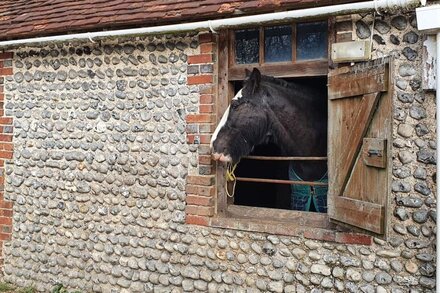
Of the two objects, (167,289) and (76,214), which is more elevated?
(76,214)

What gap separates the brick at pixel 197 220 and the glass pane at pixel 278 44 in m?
1.89

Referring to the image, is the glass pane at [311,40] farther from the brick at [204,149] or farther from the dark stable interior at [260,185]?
the dark stable interior at [260,185]

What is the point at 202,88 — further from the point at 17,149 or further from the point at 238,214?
the point at 17,149

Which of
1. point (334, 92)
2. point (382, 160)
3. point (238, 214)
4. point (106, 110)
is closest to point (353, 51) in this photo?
point (334, 92)

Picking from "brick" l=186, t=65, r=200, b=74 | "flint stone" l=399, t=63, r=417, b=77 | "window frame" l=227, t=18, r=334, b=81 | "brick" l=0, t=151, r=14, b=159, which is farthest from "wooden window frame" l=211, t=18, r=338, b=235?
"brick" l=0, t=151, r=14, b=159

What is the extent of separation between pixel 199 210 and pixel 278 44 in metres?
2.02

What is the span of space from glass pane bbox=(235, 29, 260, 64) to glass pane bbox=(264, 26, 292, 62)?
4.4 inches

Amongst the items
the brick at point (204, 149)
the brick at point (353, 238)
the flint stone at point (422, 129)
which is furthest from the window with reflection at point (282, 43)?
the brick at point (353, 238)

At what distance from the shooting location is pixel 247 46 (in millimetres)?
5941

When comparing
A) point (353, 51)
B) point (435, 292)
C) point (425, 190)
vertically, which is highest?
point (353, 51)

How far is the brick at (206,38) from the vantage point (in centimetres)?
590

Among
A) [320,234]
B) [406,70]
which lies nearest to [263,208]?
[320,234]

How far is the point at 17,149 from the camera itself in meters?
7.39

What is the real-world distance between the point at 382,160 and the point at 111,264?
3.74 meters
